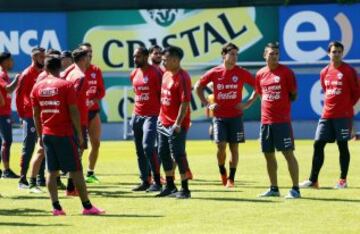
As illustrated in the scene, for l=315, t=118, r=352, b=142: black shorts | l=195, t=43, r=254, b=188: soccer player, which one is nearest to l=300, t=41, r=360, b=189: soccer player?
l=315, t=118, r=352, b=142: black shorts

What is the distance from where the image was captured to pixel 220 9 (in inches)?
1478

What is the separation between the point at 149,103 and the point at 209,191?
1696 mm

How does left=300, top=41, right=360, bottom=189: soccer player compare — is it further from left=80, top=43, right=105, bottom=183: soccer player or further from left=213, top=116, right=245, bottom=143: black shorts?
left=80, top=43, right=105, bottom=183: soccer player

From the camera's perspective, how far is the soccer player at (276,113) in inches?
636

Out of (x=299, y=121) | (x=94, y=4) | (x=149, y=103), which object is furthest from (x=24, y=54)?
(x=149, y=103)

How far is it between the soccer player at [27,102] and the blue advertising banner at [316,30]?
775 inches

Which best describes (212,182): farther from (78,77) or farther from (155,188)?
(78,77)

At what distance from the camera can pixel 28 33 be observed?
1485 inches

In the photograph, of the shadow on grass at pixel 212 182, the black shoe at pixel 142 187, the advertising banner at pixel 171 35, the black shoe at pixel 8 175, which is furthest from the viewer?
the advertising banner at pixel 171 35

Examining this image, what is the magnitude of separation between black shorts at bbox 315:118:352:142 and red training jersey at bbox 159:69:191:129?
2618 mm

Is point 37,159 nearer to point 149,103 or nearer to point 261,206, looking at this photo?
point 149,103

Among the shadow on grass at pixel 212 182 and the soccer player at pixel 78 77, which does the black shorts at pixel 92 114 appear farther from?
the soccer player at pixel 78 77

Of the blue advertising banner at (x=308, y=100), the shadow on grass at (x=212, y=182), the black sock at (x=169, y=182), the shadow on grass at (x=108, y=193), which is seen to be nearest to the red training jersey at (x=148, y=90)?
the shadow on grass at (x=108, y=193)

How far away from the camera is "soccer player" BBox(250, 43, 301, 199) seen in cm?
1616
